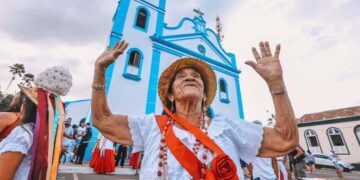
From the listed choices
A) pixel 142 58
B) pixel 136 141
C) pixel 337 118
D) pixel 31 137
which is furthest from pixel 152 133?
pixel 337 118

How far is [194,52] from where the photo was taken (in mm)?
13719

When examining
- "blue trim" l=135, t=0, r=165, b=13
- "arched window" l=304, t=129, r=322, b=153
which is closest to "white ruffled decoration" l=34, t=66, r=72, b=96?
"blue trim" l=135, t=0, r=165, b=13

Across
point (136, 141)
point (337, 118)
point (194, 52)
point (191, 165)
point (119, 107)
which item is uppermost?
point (194, 52)

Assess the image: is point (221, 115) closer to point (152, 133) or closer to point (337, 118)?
point (152, 133)

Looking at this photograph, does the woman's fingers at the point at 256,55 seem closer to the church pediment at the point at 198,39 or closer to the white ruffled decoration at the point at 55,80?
the white ruffled decoration at the point at 55,80

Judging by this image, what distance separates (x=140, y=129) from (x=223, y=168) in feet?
2.15

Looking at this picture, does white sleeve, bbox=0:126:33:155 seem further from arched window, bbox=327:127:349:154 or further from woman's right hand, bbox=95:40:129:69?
arched window, bbox=327:127:349:154

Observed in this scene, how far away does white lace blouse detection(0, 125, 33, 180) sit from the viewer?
4.50 feet

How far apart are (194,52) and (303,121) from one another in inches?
627

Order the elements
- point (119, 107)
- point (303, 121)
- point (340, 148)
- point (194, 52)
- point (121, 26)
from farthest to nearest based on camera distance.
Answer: point (303, 121) → point (340, 148) → point (194, 52) → point (121, 26) → point (119, 107)

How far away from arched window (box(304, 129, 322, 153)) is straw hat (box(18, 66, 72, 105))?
24059 mm

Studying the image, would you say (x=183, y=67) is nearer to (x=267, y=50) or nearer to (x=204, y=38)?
(x=267, y=50)

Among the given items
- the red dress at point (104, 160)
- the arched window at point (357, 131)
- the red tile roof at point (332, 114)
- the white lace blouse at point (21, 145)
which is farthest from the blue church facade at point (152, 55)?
the arched window at point (357, 131)

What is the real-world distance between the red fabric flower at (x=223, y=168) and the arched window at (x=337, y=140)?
75.3 ft
